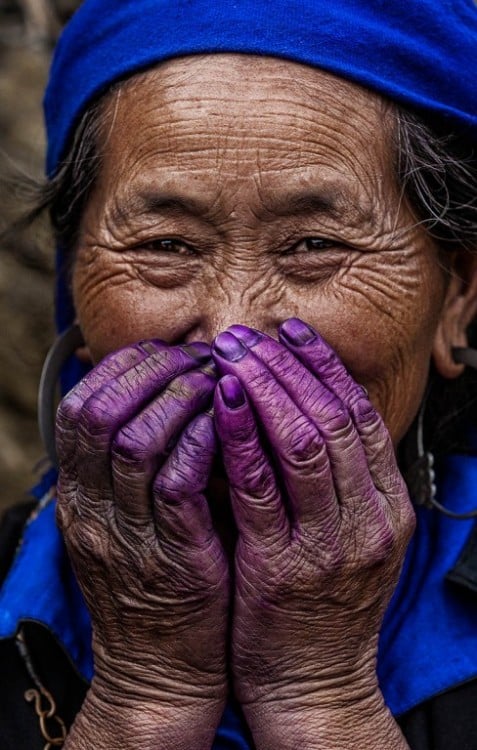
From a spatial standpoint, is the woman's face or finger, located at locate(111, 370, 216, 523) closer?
finger, located at locate(111, 370, 216, 523)

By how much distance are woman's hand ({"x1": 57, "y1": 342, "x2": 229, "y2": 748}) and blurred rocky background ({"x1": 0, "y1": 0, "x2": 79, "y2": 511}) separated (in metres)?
2.15

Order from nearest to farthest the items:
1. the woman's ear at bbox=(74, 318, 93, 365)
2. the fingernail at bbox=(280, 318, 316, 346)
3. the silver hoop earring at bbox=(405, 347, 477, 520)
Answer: the fingernail at bbox=(280, 318, 316, 346)
the silver hoop earring at bbox=(405, 347, 477, 520)
the woman's ear at bbox=(74, 318, 93, 365)

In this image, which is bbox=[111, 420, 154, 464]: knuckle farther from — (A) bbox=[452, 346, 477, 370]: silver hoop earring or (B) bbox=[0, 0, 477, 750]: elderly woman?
(A) bbox=[452, 346, 477, 370]: silver hoop earring

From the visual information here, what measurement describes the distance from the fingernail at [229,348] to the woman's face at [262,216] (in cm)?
22

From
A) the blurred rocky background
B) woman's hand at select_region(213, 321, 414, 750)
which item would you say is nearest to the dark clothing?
woman's hand at select_region(213, 321, 414, 750)

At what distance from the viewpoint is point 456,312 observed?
8.55 feet

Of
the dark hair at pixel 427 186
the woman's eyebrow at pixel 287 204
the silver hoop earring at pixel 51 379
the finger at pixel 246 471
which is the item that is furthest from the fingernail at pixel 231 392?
the silver hoop earring at pixel 51 379

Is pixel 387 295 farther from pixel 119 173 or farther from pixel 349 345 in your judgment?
pixel 119 173

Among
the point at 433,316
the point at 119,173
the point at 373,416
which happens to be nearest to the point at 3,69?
the point at 119,173

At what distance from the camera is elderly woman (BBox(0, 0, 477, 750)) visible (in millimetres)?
2018

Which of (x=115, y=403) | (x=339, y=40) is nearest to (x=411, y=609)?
(x=115, y=403)

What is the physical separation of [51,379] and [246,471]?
39.1 inches

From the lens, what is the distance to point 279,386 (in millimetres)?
1990

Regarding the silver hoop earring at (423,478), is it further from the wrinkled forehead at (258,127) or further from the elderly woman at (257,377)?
the wrinkled forehead at (258,127)
